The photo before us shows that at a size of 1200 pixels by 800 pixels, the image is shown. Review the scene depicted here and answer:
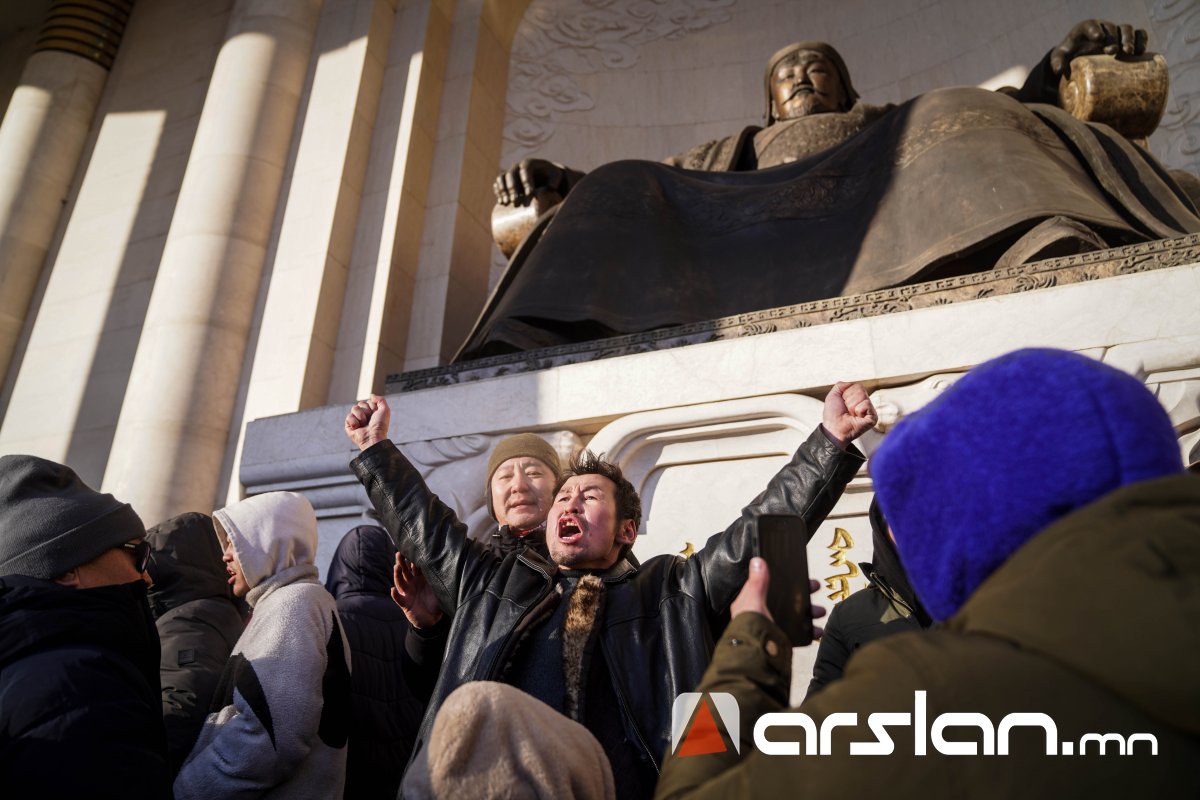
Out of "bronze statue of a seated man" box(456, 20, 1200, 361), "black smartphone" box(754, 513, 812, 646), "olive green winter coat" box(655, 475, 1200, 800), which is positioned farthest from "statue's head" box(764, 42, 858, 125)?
"olive green winter coat" box(655, 475, 1200, 800)

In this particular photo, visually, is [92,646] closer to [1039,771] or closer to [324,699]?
[324,699]

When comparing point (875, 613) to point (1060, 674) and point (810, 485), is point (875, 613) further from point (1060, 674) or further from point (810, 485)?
point (1060, 674)

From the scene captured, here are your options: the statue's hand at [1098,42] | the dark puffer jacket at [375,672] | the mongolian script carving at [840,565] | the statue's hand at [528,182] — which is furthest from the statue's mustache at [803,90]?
the dark puffer jacket at [375,672]

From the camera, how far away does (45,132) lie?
19.3 ft

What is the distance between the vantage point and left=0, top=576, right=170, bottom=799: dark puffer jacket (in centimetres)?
112

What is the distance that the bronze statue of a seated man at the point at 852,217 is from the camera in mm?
2877

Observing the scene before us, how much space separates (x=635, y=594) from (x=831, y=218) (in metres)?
2.34

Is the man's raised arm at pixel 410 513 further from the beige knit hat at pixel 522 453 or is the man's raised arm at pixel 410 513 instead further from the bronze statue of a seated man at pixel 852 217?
the bronze statue of a seated man at pixel 852 217

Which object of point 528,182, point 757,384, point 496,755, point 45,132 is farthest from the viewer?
point 45,132

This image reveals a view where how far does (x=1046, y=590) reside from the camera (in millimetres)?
605

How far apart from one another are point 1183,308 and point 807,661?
1221 millimetres

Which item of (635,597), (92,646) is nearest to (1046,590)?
(635,597)

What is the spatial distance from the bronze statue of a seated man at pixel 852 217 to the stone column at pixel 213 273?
1657 mm

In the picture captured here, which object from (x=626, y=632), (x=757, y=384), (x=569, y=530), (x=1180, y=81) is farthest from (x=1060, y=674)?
(x=1180, y=81)
